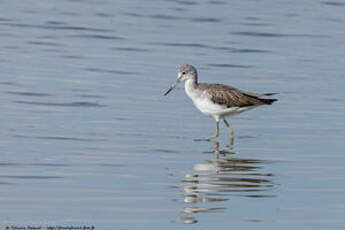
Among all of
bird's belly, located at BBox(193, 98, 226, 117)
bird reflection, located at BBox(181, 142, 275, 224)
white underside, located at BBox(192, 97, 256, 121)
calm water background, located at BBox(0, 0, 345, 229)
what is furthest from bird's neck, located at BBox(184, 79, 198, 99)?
bird reflection, located at BBox(181, 142, 275, 224)

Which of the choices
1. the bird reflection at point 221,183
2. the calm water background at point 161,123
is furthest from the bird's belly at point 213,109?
the bird reflection at point 221,183

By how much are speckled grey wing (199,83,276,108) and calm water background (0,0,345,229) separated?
0.45 metres

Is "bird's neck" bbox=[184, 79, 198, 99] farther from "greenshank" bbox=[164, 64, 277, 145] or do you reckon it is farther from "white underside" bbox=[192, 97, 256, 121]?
"white underside" bbox=[192, 97, 256, 121]

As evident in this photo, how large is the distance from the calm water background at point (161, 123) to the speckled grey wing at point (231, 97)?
448 millimetres

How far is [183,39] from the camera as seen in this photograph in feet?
72.7

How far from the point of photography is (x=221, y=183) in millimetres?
10289

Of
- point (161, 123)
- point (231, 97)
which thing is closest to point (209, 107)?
point (231, 97)

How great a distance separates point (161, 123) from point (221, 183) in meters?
3.77

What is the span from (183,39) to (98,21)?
3.33 meters

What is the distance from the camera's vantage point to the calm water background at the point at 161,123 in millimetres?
9102

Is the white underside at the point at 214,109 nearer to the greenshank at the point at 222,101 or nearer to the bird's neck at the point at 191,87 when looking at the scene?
the greenshank at the point at 222,101

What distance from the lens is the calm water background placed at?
9.10 metres

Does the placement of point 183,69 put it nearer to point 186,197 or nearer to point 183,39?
point 186,197

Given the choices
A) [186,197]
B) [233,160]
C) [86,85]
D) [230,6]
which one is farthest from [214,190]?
[230,6]
